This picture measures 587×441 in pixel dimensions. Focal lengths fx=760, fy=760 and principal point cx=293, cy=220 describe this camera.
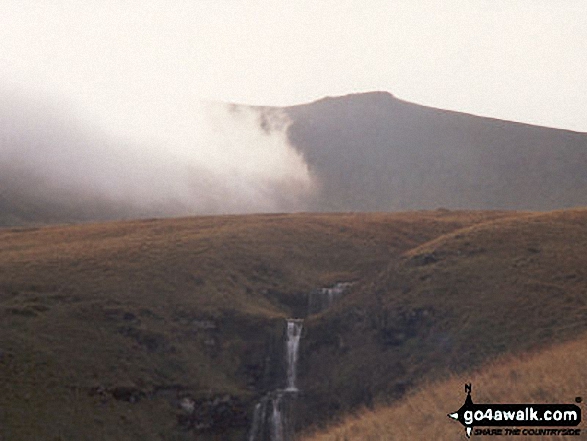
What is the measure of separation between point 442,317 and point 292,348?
13.2 meters

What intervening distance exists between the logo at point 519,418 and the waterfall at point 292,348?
4368cm

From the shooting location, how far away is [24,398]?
167 feet

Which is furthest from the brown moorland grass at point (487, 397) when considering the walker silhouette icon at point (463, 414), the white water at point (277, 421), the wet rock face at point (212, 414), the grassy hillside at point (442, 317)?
the wet rock face at point (212, 414)

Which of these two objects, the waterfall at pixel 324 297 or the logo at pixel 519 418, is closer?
the logo at pixel 519 418

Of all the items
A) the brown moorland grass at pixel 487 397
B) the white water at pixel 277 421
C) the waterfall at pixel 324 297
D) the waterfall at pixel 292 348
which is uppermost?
the waterfall at pixel 324 297

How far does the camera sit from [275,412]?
57.5 metres

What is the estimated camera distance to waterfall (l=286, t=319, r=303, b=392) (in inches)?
2455

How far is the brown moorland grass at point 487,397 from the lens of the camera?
18.4 metres

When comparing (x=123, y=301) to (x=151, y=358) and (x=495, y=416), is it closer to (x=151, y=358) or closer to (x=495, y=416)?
(x=151, y=358)

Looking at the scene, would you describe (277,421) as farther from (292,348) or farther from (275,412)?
(292,348)

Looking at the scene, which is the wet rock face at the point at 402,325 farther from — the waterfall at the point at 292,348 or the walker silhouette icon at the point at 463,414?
the walker silhouette icon at the point at 463,414

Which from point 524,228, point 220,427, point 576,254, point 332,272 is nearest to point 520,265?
point 576,254

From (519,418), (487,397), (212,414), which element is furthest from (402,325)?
(519,418)

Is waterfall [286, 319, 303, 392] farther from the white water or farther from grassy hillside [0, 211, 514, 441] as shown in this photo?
the white water
